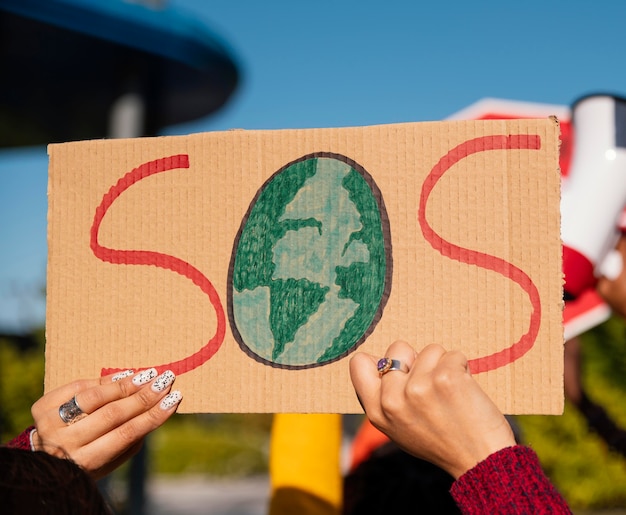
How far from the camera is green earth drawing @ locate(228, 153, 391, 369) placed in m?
1.12

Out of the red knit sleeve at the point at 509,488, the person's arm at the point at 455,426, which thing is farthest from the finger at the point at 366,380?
the red knit sleeve at the point at 509,488

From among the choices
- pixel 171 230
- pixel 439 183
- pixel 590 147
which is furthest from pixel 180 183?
pixel 590 147

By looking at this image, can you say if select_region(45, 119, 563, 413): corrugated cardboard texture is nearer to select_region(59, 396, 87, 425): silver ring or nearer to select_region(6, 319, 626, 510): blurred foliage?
select_region(59, 396, 87, 425): silver ring

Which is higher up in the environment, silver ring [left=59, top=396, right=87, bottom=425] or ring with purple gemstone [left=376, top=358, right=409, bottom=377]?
ring with purple gemstone [left=376, top=358, right=409, bottom=377]

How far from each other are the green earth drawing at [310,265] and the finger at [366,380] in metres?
0.06

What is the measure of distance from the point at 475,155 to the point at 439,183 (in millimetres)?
70

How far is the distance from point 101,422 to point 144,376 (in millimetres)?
→ 94

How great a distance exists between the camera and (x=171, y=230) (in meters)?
1.18

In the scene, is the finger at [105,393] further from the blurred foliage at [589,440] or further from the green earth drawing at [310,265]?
the blurred foliage at [589,440]

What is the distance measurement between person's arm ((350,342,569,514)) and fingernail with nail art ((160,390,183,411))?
1.05 feet

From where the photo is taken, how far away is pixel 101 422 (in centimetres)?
108

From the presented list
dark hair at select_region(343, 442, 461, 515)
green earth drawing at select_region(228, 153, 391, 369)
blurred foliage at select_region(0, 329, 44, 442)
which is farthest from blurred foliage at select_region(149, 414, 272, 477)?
green earth drawing at select_region(228, 153, 391, 369)

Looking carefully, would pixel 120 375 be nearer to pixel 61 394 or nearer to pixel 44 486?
pixel 61 394

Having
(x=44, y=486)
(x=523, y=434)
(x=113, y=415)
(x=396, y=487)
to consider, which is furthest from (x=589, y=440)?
(x=44, y=486)
